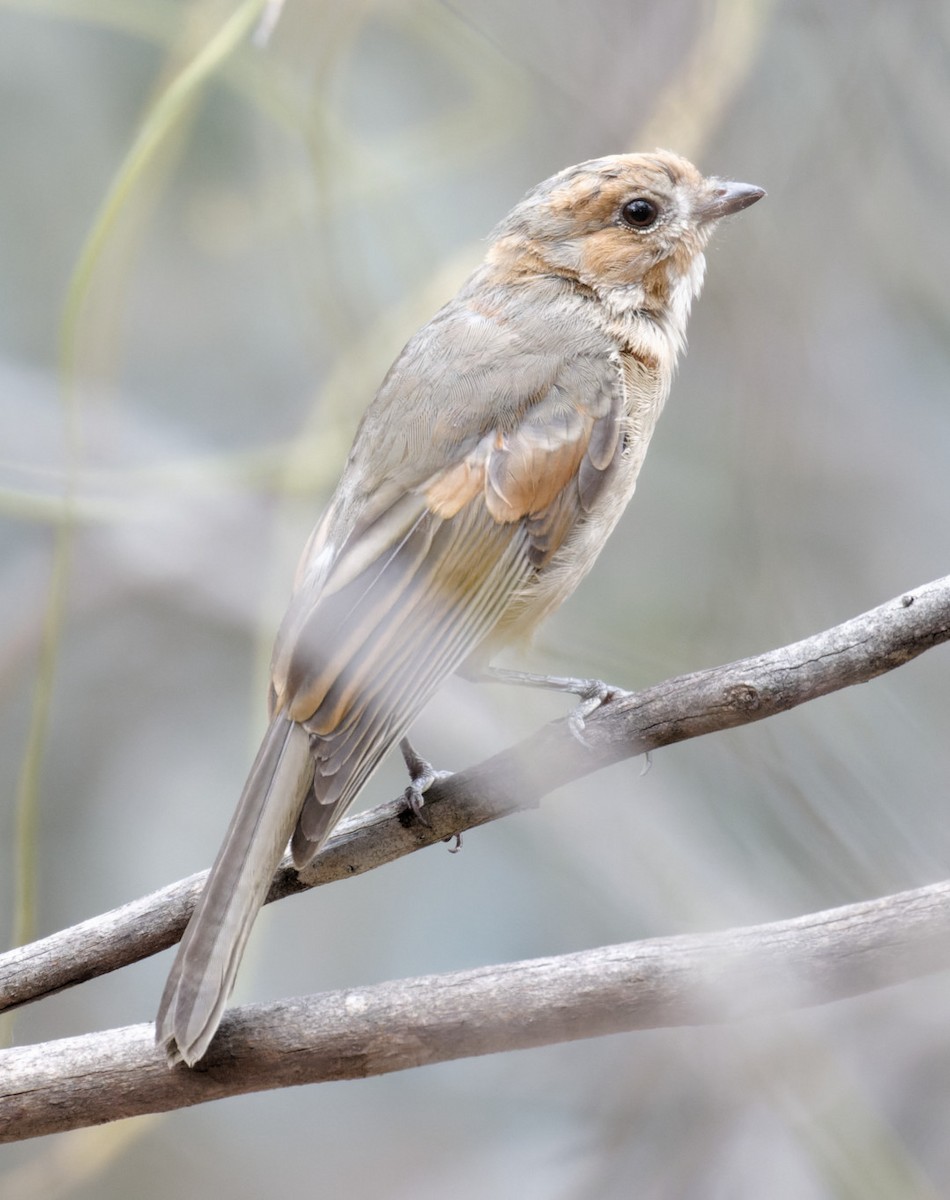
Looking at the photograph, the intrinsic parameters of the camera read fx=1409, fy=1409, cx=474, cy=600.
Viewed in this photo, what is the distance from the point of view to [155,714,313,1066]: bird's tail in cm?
192

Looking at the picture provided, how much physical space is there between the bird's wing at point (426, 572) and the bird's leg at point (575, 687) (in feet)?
0.48

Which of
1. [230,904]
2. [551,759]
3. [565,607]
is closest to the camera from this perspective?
[230,904]

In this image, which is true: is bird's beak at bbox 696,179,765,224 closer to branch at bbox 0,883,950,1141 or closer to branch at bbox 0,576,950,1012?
branch at bbox 0,576,950,1012

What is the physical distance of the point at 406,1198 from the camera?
3.24 metres

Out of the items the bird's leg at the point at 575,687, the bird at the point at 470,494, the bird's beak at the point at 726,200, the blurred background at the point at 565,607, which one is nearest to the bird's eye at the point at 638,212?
the bird at the point at 470,494

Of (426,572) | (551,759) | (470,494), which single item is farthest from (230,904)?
(470,494)

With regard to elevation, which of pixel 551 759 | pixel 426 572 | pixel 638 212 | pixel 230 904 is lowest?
pixel 230 904

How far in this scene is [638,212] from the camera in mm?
2963

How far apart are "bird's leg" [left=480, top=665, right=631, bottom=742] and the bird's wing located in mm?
146

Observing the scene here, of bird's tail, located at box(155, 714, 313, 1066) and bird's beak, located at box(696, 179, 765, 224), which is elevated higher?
bird's beak, located at box(696, 179, 765, 224)

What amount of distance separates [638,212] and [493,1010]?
5.69 ft

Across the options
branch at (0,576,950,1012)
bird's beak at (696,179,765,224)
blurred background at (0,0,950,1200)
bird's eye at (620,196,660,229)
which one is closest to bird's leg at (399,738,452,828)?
branch at (0,576,950,1012)

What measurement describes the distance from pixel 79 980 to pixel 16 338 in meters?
2.86

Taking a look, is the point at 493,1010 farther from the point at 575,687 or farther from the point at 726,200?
the point at 726,200
